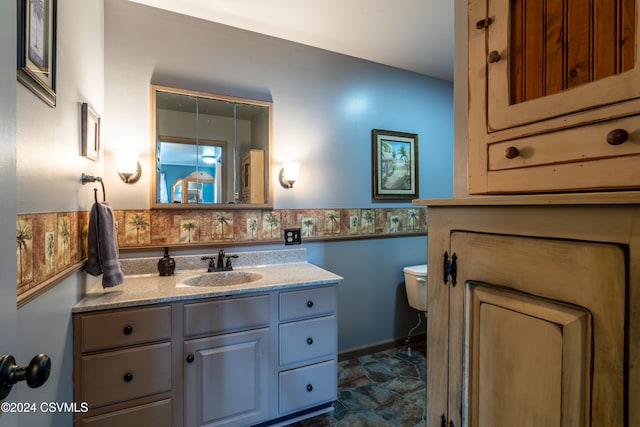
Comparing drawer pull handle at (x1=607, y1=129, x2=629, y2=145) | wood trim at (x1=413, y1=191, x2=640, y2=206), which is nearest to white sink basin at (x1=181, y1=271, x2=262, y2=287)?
wood trim at (x1=413, y1=191, x2=640, y2=206)

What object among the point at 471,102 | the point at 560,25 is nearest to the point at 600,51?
the point at 560,25

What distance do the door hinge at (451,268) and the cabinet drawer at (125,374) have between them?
4.58 ft

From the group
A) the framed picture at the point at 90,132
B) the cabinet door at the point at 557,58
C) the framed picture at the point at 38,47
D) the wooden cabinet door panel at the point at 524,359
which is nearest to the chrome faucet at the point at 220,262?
the framed picture at the point at 90,132

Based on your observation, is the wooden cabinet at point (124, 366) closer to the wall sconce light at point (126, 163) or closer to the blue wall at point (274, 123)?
the blue wall at point (274, 123)

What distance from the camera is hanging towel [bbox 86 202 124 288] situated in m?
1.38

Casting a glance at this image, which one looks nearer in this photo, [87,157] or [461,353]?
[461,353]

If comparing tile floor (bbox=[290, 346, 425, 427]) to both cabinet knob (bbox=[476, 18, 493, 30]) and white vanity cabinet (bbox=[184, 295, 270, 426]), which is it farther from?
cabinet knob (bbox=[476, 18, 493, 30])

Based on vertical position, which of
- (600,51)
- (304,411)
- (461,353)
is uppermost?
(600,51)

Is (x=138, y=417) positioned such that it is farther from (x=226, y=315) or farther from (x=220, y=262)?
(x=220, y=262)

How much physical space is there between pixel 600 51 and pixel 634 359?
18.9 inches

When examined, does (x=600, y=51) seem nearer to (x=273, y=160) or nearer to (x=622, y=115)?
(x=622, y=115)

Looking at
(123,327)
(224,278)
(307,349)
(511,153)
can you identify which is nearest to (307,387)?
(307,349)

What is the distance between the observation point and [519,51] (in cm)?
62

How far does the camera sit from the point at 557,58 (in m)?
0.55
